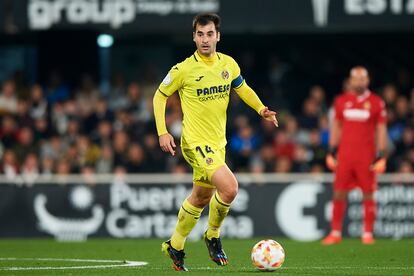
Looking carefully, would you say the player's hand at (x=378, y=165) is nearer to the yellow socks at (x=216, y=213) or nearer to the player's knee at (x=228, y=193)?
the yellow socks at (x=216, y=213)

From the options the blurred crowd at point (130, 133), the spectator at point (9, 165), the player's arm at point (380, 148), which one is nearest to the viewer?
the player's arm at point (380, 148)

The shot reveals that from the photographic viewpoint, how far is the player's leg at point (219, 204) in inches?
368

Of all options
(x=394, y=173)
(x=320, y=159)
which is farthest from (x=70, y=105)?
(x=394, y=173)

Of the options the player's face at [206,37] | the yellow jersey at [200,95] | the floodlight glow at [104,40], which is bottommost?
the yellow jersey at [200,95]

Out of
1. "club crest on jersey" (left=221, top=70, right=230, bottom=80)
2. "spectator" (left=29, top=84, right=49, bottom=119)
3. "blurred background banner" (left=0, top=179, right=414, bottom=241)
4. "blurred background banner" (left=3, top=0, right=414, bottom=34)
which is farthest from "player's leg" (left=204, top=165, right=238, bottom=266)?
"spectator" (left=29, top=84, right=49, bottom=119)

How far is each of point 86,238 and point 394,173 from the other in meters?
5.30

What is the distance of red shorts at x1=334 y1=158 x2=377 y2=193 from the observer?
14227 mm

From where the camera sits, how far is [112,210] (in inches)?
689

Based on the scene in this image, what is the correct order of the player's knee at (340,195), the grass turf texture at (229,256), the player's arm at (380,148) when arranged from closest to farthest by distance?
the grass turf texture at (229,256) < the player's arm at (380,148) < the player's knee at (340,195)

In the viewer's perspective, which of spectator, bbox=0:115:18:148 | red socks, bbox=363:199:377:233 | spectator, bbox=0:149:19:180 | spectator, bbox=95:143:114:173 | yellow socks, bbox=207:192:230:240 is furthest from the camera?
spectator, bbox=0:115:18:148

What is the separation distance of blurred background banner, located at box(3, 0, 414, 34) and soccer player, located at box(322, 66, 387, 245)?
4178 millimetres

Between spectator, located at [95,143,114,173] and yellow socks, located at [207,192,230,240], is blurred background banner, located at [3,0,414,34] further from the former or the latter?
yellow socks, located at [207,192,230,240]

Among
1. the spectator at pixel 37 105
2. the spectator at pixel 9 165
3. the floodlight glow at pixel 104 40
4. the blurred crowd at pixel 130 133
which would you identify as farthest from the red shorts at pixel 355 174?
the floodlight glow at pixel 104 40

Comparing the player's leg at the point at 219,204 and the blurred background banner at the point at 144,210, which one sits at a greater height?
the player's leg at the point at 219,204
